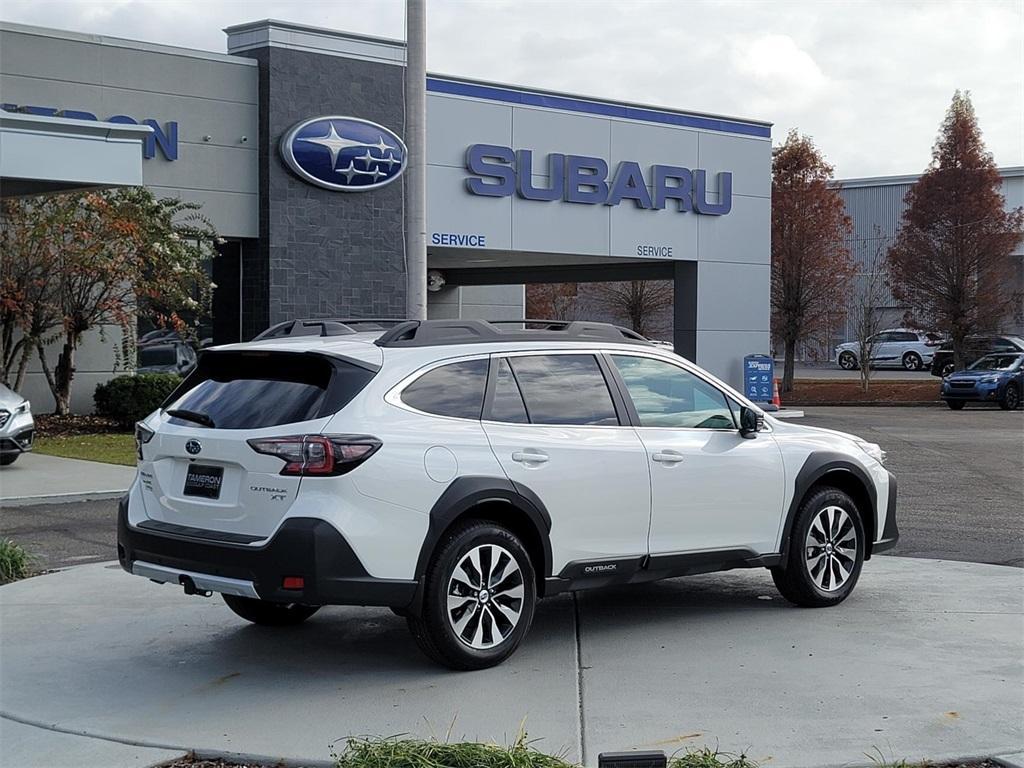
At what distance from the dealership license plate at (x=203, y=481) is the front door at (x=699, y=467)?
2.40m

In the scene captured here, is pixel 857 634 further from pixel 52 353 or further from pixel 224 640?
pixel 52 353

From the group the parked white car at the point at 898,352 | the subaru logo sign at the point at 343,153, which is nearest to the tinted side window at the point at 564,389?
the subaru logo sign at the point at 343,153

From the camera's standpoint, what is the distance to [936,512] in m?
13.4

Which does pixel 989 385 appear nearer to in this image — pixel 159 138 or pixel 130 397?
pixel 159 138

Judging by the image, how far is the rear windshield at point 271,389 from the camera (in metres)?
6.54

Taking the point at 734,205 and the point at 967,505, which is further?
the point at 734,205

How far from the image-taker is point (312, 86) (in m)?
23.9

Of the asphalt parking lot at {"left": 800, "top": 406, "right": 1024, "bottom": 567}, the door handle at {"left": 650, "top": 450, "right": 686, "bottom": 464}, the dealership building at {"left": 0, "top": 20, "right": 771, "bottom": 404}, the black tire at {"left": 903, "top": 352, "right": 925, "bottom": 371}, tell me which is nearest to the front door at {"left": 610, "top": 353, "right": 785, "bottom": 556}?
the door handle at {"left": 650, "top": 450, "right": 686, "bottom": 464}

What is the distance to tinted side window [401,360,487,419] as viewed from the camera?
269 inches

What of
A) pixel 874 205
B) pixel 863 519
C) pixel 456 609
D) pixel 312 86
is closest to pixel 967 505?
pixel 863 519

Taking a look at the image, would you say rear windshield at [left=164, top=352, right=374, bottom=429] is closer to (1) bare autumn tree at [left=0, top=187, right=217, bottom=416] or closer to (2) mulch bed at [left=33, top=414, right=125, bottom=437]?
(1) bare autumn tree at [left=0, top=187, right=217, bottom=416]

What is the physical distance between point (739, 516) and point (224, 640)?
307 centimetres

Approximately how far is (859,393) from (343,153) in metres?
21.6

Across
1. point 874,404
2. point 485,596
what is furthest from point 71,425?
point 874,404
